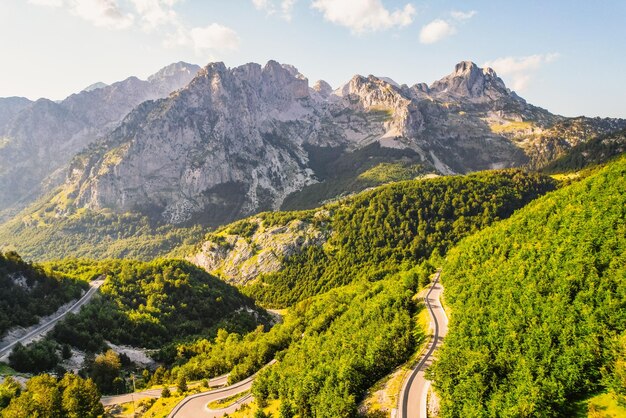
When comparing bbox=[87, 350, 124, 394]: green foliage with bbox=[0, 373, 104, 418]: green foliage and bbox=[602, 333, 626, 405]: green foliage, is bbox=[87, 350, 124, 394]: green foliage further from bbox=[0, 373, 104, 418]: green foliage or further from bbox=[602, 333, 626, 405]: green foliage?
bbox=[602, 333, 626, 405]: green foliage

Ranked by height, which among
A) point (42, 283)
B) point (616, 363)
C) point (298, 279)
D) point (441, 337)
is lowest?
point (298, 279)

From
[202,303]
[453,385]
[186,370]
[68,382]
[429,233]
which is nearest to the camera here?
[453,385]

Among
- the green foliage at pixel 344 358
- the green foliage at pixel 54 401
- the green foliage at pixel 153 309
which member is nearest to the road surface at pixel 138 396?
the green foliage at pixel 54 401

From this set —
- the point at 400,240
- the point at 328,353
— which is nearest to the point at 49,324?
the point at 328,353

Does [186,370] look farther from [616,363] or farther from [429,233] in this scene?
[429,233]

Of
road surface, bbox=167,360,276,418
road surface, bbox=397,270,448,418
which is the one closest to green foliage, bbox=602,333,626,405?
road surface, bbox=397,270,448,418

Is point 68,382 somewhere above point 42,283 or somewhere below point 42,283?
below

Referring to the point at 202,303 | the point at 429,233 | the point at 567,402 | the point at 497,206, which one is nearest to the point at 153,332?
the point at 202,303

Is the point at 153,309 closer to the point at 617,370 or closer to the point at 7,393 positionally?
the point at 7,393
